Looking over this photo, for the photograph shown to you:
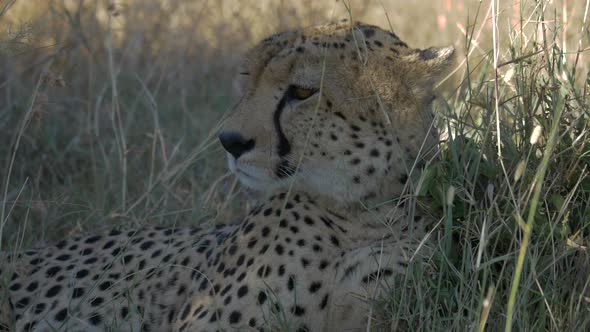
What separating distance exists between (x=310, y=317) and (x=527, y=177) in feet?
2.04

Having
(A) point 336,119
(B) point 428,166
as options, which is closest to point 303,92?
(A) point 336,119

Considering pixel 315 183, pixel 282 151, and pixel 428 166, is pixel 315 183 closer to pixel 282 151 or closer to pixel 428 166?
pixel 282 151

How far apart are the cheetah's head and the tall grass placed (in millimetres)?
91

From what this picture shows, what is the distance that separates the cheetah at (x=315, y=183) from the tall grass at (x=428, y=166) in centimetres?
8

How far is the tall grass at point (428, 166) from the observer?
6.92 feet

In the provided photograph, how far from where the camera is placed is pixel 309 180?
229 cm

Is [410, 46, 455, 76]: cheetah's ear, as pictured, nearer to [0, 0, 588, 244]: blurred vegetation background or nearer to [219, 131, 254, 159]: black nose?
[219, 131, 254, 159]: black nose

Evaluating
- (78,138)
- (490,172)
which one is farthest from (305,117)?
(78,138)

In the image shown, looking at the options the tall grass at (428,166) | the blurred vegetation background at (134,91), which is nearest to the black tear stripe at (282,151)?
the tall grass at (428,166)

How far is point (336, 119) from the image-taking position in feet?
7.41

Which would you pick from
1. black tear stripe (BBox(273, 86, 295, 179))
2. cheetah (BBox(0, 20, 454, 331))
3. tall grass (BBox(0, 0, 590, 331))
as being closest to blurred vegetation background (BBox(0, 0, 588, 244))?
tall grass (BBox(0, 0, 590, 331))

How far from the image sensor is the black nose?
2.20 m

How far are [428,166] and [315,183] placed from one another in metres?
0.27

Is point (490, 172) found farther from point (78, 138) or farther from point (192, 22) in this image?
point (192, 22)
